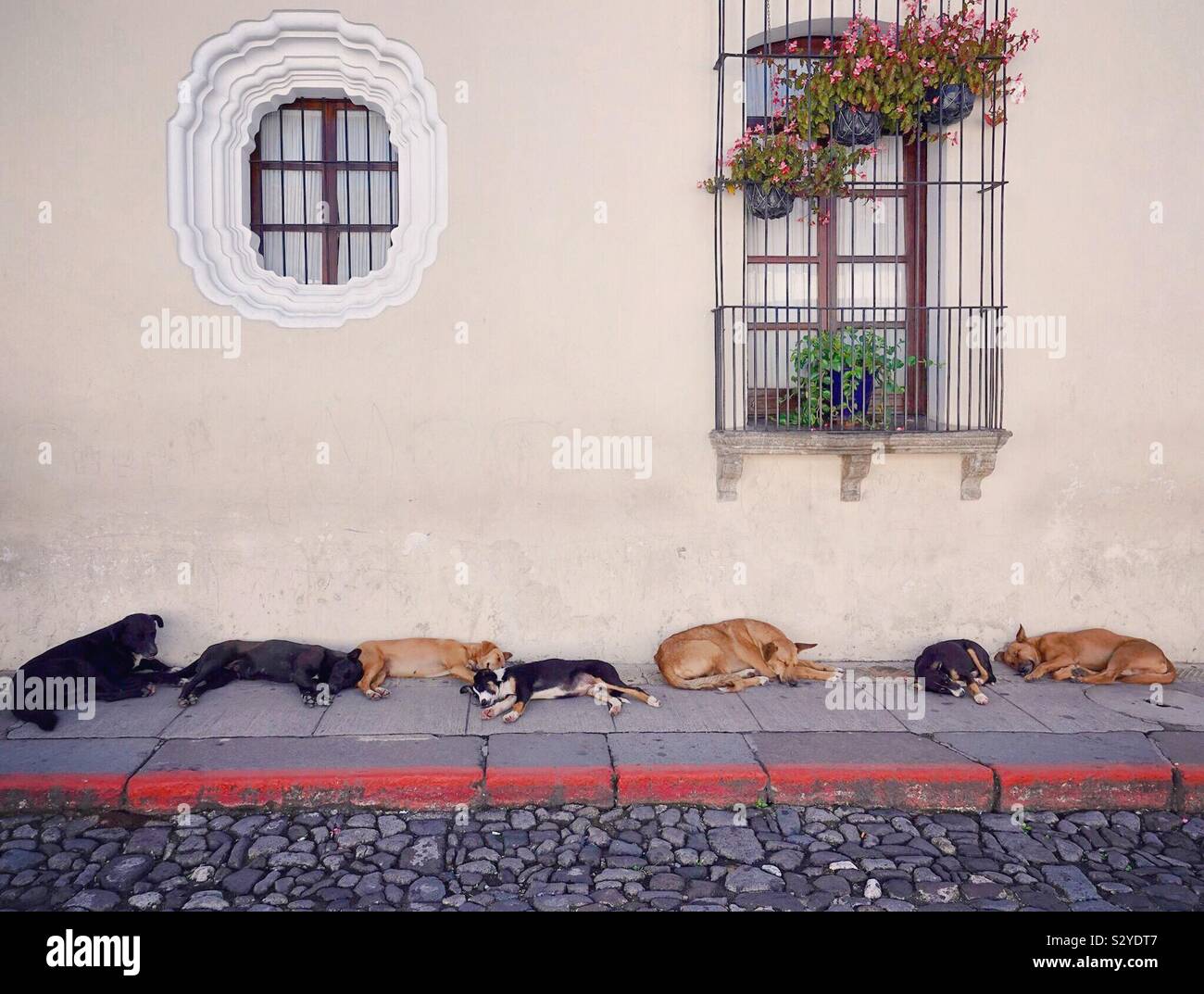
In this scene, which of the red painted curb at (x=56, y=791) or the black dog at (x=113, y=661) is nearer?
the red painted curb at (x=56, y=791)

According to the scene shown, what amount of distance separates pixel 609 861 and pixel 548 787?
68 cm

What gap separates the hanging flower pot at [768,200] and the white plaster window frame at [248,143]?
216 centimetres

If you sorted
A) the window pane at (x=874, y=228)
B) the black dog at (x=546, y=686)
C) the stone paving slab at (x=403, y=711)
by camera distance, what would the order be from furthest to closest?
the window pane at (x=874, y=228)
the black dog at (x=546, y=686)
the stone paving slab at (x=403, y=711)

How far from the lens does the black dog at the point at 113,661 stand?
19.0 ft

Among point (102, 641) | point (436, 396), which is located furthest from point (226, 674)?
point (436, 396)

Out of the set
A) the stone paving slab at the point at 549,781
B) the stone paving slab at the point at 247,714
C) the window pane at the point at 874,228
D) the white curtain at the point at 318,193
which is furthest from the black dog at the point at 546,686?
the window pane at the point at 874,228

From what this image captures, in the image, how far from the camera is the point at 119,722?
18.4 ft

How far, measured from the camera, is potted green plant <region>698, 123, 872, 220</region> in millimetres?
6320

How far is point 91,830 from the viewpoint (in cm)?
455

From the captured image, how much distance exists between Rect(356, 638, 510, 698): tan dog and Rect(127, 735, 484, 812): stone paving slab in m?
1.27

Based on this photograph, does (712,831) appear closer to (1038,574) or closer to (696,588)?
(696,588)

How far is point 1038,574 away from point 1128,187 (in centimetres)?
291

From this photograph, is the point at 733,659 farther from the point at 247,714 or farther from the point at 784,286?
the point at 247,714

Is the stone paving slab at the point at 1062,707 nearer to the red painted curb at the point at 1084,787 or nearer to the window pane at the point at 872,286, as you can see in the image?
the red painted curb at the point at 1084,787
